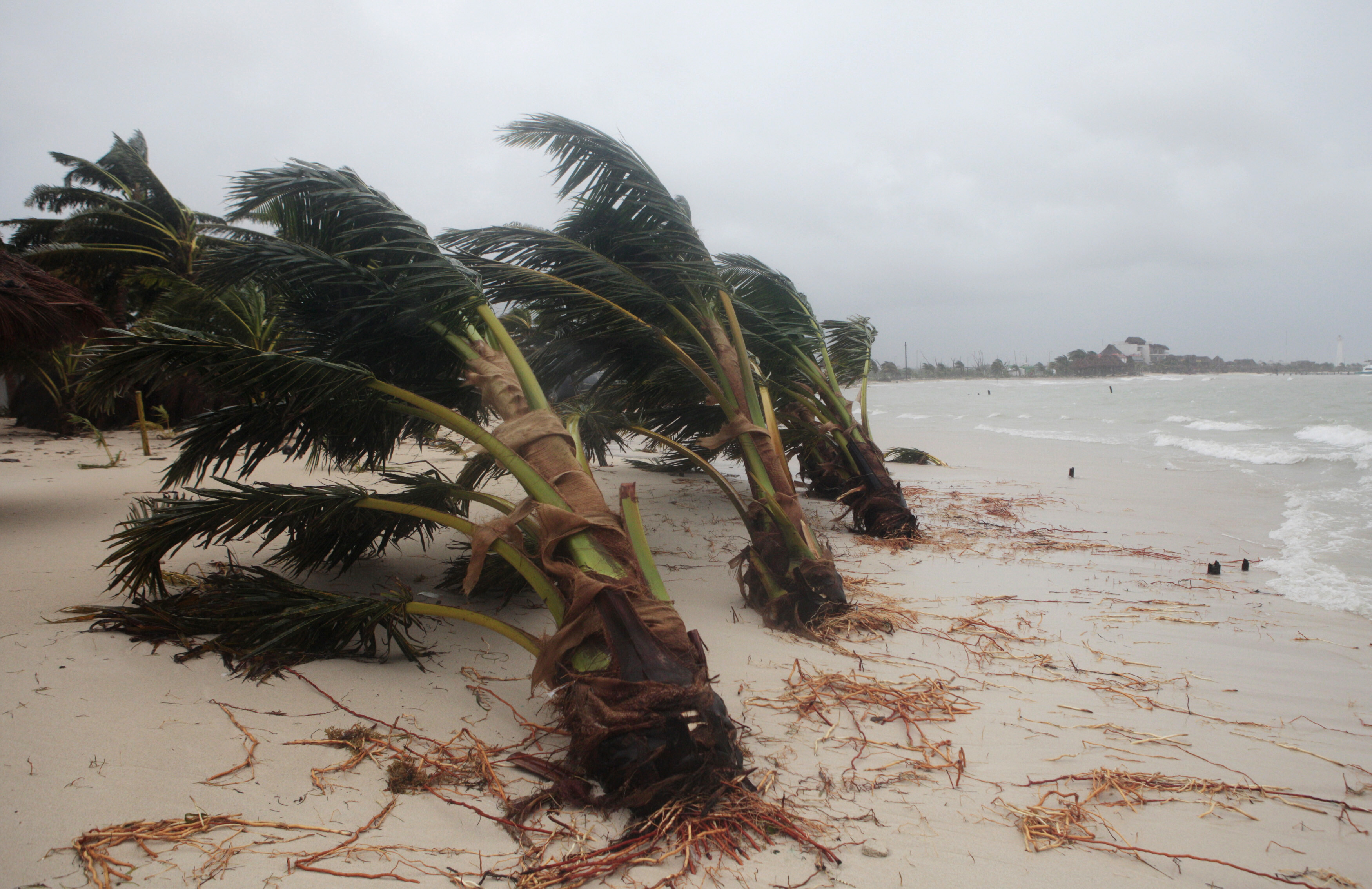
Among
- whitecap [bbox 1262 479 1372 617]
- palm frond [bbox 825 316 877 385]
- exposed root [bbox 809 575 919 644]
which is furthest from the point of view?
palm frond [bbox 825 316 877 385]

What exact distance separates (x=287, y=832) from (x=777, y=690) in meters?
1.88

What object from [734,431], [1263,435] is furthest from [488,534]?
[1263,435]

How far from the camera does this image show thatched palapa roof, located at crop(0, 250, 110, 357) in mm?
4855

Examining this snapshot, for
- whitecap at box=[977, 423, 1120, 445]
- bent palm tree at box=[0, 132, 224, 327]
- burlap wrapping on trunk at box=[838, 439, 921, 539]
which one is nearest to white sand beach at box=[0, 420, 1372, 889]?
burlap wrapping on trunk at box=[838, 439, 921, 539]

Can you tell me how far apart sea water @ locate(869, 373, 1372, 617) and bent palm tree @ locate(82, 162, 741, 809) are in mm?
4486

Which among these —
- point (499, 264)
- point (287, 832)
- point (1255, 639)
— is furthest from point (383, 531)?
point (1255, 639)

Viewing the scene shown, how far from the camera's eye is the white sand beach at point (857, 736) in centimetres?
191

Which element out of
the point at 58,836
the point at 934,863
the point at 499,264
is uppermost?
the point at 499,264

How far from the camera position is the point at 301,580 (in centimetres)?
384

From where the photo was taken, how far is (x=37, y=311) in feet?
16.4

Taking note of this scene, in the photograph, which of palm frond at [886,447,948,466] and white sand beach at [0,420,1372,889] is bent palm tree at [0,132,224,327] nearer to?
white sand beach at [0,420,1372,889]

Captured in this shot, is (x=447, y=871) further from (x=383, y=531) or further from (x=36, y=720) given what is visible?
(x=383, y=531)

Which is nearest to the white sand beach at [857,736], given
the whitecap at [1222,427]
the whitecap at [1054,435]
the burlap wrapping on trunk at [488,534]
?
the burlap wrapping on trunk at [488,534]

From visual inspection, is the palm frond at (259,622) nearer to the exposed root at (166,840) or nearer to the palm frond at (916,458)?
the exposed root at (166,840)
